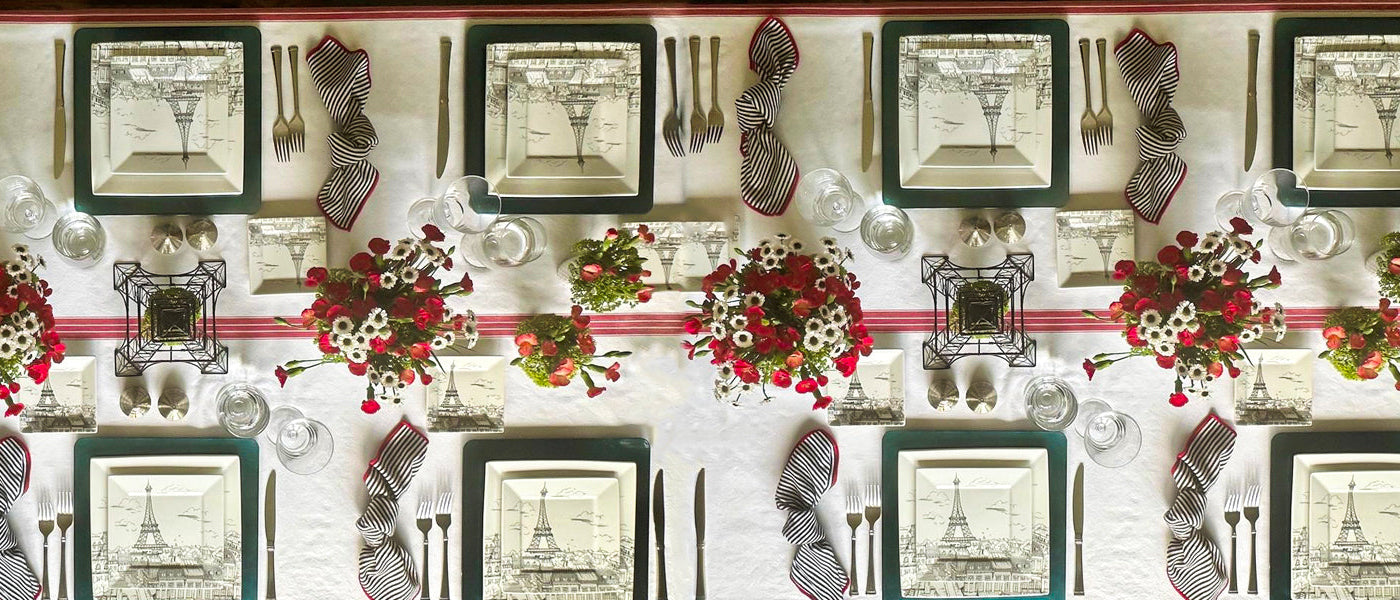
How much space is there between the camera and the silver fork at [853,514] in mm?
2682

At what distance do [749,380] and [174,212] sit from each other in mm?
1840

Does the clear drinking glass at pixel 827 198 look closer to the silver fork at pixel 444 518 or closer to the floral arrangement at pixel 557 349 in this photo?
the floral arrangement at pixel 557 349

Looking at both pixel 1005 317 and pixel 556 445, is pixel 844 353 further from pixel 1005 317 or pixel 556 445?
pixel 556 445

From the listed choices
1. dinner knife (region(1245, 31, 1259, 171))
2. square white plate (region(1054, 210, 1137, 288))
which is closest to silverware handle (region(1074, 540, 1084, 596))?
square white plate (region(1054, 210, 1137, 288))

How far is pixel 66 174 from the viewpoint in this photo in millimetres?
2668

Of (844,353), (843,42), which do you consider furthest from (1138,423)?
(843,42)

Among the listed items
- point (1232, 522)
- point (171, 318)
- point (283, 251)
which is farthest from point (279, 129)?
point (1232, 522)

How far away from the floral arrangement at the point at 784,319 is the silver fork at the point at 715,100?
471 millimetres

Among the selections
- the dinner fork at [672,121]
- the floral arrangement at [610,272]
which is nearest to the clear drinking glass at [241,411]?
the floral arrangement at [610,272]

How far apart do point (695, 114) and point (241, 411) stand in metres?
1.65

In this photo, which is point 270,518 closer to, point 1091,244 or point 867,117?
point 867,117

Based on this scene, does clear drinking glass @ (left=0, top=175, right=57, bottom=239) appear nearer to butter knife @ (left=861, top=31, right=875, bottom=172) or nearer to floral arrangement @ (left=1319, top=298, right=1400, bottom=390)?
butter knife @ (left=861, top=31, right=875, bottom=172)

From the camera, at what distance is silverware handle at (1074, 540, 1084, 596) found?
2671 millimetres

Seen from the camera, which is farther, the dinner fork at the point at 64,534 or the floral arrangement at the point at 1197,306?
the dinner fork at the point at 64,534
